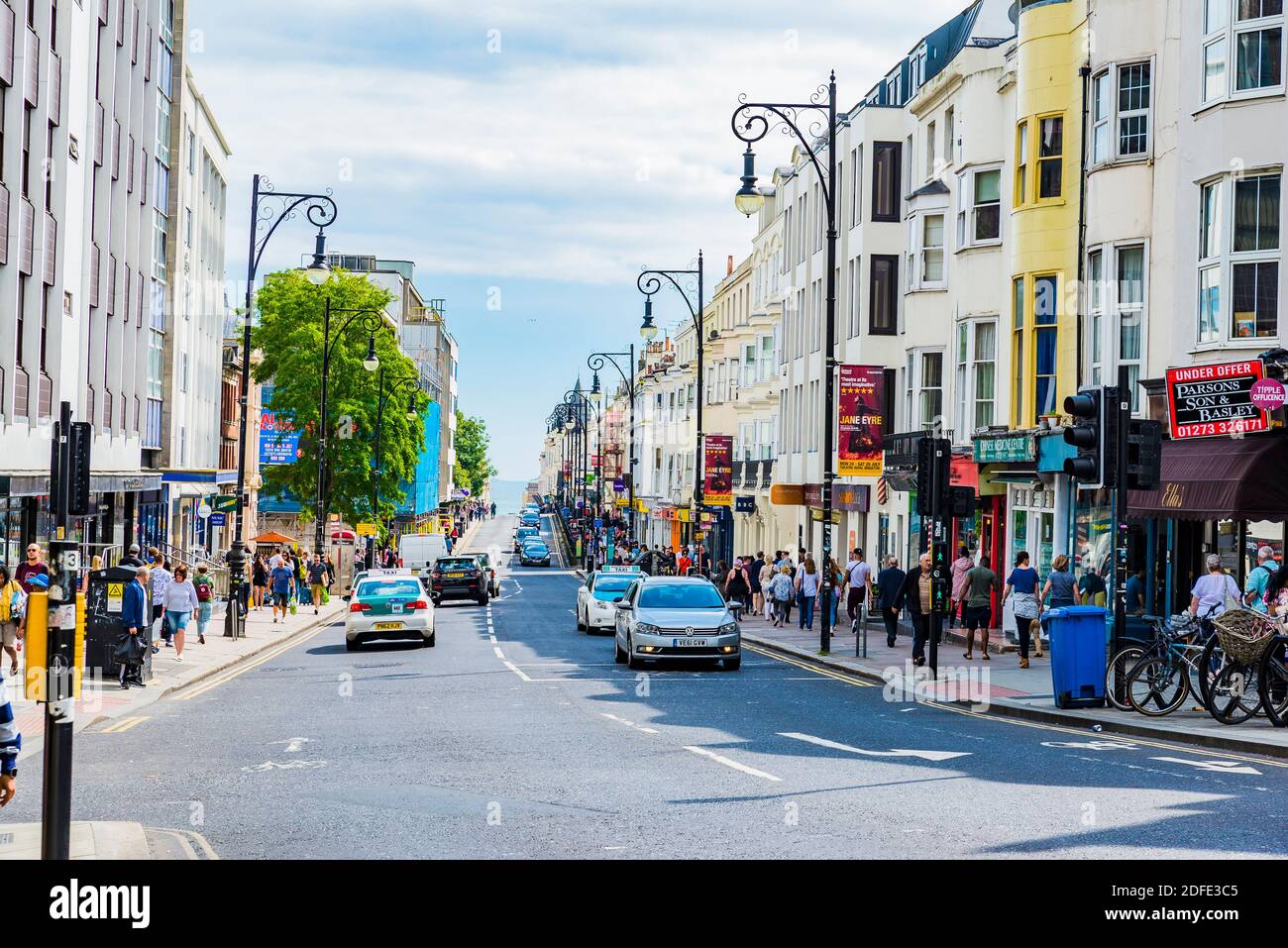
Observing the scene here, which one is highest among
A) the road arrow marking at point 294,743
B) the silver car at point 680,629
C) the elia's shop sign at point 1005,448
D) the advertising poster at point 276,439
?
the advertising poster at point 276,439

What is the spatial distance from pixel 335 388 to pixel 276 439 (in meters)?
4.06

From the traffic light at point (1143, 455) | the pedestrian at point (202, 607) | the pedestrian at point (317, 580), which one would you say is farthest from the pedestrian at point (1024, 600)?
the pedestrian at point (317, 580)

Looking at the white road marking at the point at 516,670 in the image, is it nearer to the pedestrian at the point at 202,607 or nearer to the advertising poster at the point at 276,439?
the pedestrian at the point at 202,607

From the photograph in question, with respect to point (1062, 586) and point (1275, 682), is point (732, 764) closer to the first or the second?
point (1275, 682)

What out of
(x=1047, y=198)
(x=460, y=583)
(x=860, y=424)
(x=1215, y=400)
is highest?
(x=1047, y=198)

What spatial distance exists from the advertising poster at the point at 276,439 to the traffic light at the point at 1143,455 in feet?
150

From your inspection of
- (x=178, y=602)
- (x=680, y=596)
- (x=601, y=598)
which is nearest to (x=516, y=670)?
(x=680, y=596)

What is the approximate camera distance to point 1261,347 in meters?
23.3

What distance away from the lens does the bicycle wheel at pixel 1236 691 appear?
656 inches

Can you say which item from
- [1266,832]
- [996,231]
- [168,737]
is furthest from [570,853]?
[996,231]

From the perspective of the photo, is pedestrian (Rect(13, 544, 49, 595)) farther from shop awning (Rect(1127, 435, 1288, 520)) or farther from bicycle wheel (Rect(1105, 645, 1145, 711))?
shop awning (Rect(1127, 435, 1288, 520))

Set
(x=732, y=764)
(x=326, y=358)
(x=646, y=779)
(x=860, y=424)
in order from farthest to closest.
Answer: (x=326, y=358), (x=860, y=424), (x=732, y=764), (x=646, y=779)

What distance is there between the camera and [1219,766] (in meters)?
14.2

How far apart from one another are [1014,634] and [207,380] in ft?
133
